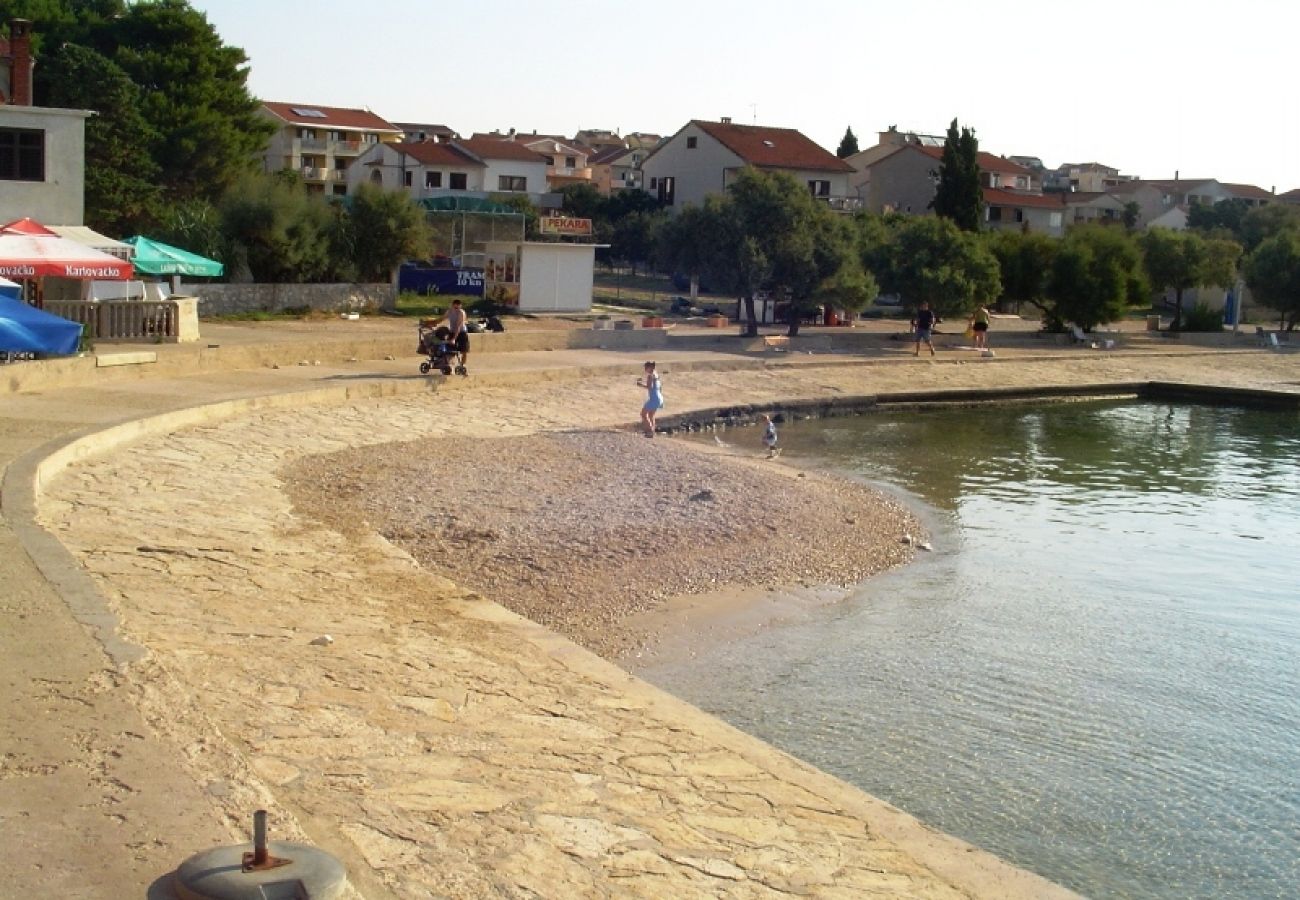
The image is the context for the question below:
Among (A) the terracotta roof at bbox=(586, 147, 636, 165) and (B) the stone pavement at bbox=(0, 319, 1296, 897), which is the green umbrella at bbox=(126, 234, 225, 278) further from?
(A) the terracotta roof at bbox=(586, 147, 636, 165)

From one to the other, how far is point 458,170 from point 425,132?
2888cm

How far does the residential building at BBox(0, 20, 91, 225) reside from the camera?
32.5 m

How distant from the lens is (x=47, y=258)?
977 inches

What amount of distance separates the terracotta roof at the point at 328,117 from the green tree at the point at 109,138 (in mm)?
38637

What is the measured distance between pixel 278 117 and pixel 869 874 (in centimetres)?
8784

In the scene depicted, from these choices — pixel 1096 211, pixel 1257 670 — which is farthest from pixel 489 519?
pixel 1096 211

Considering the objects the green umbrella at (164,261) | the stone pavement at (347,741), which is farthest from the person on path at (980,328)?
the stone pavement at (347,741)

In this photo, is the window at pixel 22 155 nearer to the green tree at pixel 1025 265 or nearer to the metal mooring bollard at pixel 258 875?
the metal mooring bollard at pixel 258 875

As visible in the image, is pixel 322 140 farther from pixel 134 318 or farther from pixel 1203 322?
pixel 134 318

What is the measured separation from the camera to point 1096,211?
116m

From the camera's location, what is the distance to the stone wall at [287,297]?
128ft

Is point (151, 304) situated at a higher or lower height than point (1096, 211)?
lower

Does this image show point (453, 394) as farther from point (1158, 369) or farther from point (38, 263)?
point (1158, 369)

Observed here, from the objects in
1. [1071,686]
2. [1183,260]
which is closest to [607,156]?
[1183,260]
